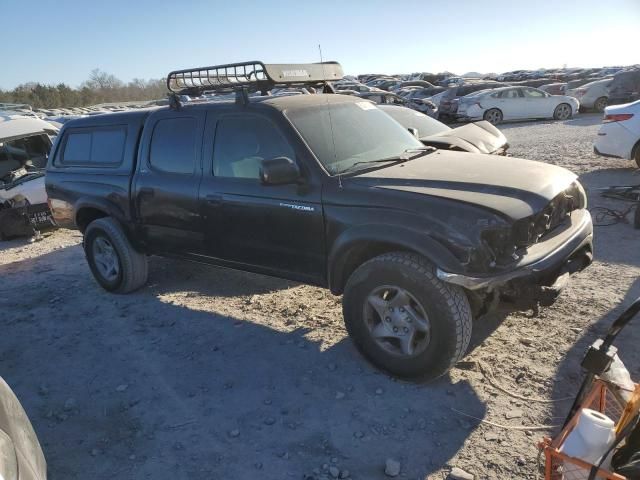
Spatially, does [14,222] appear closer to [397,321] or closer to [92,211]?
[92,211]

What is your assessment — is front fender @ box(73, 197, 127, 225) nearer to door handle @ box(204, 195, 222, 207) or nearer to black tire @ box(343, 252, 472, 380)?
door handle @ box(204, 195, 222, 207)

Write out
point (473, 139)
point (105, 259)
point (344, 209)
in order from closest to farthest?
point (344, 209)
point (105, 259)
point (473, 139)

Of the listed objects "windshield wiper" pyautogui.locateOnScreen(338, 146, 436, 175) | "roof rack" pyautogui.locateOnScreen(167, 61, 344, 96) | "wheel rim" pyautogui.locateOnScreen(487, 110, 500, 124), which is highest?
"roof rack" pyautogui.locateOnScreen(167, 61, 344, 96)

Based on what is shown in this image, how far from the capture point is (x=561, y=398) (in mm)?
3154

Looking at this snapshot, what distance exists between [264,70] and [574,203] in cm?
279

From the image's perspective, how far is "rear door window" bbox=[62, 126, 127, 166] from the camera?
5156 mm

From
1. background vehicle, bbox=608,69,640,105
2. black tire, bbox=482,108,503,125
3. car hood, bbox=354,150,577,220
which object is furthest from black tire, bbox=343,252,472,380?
background vehicle, bbox=608,69,640,105

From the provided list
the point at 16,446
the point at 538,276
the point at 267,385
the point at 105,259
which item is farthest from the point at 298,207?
the point at 105,259

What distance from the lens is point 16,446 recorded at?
213 cm

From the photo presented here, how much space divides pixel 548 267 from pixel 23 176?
350 inches

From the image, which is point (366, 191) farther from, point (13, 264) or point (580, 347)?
point (13, 264)

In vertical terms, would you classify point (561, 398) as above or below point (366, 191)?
below

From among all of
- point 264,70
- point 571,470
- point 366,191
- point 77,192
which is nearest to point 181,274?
point 77,192

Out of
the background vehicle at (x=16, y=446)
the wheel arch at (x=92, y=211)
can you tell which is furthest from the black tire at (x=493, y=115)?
the background vehicle at (x=16, y=446)
